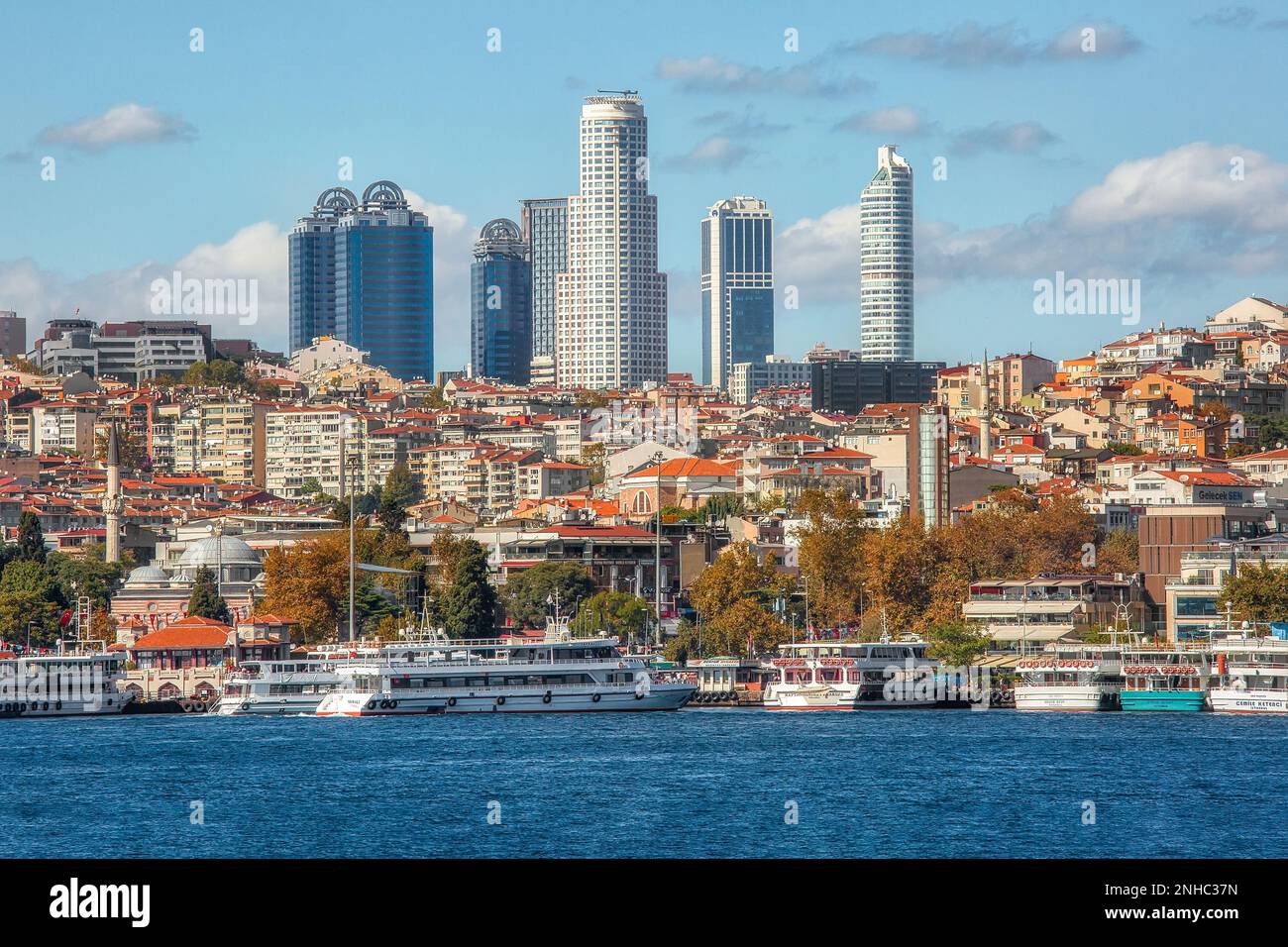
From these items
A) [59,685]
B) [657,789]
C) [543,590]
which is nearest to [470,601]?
[543,590]

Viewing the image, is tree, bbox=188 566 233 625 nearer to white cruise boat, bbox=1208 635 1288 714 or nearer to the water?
the water

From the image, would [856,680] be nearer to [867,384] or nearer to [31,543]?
[31,543]

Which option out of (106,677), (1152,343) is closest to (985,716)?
(106,677)

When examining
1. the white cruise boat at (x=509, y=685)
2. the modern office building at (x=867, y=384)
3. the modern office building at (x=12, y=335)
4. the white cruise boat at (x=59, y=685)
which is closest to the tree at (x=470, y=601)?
the white cruise boat at (x=509, y=685)

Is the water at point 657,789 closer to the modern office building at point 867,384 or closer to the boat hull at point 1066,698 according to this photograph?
the boat hull at point 1066,698

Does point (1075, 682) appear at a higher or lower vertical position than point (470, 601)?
lower
